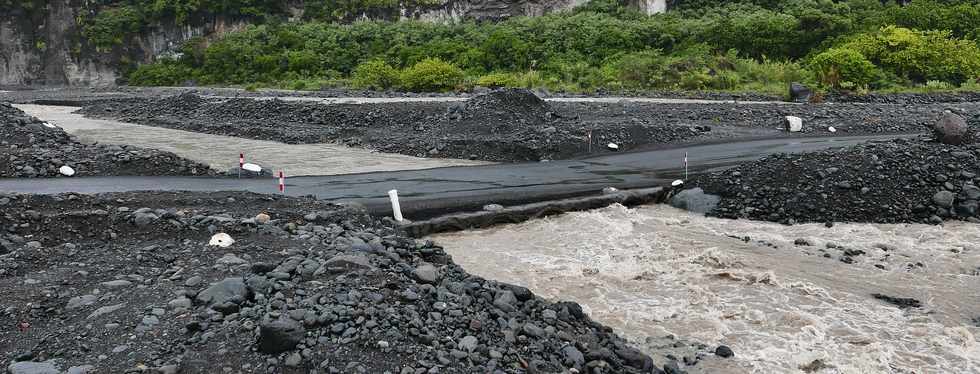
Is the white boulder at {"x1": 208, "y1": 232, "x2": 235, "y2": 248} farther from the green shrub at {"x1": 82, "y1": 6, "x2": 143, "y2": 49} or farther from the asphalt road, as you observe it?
the green shrub at {"x1": 82, "y1": 6, "x2": 143, "y2": 49}

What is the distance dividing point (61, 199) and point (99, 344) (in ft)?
→ 22.2

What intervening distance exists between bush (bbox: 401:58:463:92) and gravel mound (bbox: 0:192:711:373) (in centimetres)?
2885

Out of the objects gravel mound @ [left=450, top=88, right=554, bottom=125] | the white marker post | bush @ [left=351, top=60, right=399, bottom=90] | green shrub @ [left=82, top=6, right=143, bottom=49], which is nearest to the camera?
the white marker post

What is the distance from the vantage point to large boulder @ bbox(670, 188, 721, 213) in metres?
15.1

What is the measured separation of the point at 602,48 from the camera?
51.1 metres

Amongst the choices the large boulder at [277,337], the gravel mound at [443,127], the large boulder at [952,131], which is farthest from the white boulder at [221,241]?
the large boulder at [952,131]

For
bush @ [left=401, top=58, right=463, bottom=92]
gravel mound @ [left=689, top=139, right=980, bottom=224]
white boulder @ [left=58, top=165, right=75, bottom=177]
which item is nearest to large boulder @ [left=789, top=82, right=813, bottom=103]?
gravel mound @ [left=689, top=139, right=980, bottom=224]

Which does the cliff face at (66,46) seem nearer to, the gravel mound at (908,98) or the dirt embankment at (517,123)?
the dirt embankment at (517,123)

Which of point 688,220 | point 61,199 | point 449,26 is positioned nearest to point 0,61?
point 449,26

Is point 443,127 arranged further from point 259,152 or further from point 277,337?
point 277,337

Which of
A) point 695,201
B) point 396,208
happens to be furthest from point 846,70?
point 396,208

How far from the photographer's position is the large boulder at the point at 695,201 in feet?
49.4

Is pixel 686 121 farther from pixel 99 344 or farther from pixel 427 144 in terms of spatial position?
pixel 99 344

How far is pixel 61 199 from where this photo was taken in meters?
12.4
